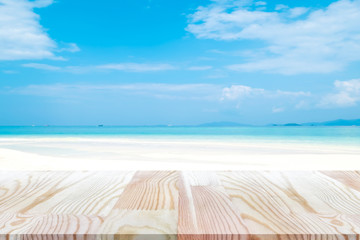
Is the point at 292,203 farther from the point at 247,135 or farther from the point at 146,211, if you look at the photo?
the point at 247,135

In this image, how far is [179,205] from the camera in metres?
0.72

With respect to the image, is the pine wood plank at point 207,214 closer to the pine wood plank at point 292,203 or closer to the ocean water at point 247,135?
the pine wood plank at point 292,203

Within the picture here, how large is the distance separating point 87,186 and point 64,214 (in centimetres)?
30

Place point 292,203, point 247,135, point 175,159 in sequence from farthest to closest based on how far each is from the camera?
point 247,135
point 175,159
point 292,203

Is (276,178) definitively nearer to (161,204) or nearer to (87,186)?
(161,204)

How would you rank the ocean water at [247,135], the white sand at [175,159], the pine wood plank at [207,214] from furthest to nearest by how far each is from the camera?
the ocean water at [247,135]
the white sand at [175,159]
the pine wood plank at [207,214]

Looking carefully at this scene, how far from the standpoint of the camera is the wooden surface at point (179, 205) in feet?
1.77

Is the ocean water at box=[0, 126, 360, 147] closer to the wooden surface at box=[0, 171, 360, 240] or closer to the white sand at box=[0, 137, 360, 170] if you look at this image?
the white sand at box=[0, 137, 360, 170]

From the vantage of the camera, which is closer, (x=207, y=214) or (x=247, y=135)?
(x=207, y=214)

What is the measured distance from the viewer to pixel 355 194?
874mm

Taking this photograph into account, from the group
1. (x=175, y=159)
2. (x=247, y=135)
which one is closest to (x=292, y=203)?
(x=175, y=159)

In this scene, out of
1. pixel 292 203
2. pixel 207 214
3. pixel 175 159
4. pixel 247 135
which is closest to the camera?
pixel 207 214

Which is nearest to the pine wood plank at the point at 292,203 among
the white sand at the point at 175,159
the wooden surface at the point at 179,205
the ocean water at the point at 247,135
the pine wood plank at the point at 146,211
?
the wooden surface at the point at 179,205

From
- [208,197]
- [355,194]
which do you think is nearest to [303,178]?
[355,194]
